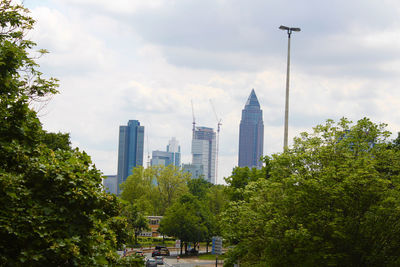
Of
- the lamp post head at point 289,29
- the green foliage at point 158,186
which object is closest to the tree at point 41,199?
the lamp post head at point 289,29

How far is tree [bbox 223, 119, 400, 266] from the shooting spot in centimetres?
2075

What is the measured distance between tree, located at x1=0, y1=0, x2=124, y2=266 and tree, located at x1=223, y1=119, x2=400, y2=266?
1072 cm

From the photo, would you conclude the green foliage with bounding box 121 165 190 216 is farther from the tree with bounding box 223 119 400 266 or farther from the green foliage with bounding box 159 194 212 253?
the tree with bounding box 223 119 400 266

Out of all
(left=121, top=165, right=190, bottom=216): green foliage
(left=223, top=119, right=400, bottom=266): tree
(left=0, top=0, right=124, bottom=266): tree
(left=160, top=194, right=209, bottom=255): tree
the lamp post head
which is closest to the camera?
(left=0, top=0, right=124, bottom=266): tree

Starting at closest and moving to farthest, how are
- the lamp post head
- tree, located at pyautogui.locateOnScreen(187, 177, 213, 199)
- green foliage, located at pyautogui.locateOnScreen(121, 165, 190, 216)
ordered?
the lamp post head < green foliage, located at pyautogui.locateOnScreen(121, 165, 190, 216) < tree, located at pyautogui.locateOnScreen(187, 177, 213, 199)

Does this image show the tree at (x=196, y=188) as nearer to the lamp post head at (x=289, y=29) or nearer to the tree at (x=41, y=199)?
the lamp post head at (x=289, y=29)

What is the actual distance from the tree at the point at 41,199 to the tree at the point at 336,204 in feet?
35.2

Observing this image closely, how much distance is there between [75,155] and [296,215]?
12.5m

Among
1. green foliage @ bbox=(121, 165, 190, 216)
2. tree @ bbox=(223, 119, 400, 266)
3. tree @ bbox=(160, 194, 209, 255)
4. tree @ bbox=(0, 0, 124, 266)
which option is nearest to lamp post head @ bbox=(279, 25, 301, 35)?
tree @ bbox=(223, 119, 400, 266)

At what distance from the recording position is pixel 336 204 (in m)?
21.3

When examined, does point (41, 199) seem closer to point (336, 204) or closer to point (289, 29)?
point (336, 204)

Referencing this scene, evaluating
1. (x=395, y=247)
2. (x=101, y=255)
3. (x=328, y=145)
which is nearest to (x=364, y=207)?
(x=395, y=247)

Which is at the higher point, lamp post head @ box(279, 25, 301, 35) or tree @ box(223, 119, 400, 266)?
lamp post head @ box(279, 25, 301, 35)

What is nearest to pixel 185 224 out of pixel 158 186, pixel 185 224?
pixel 185 224
